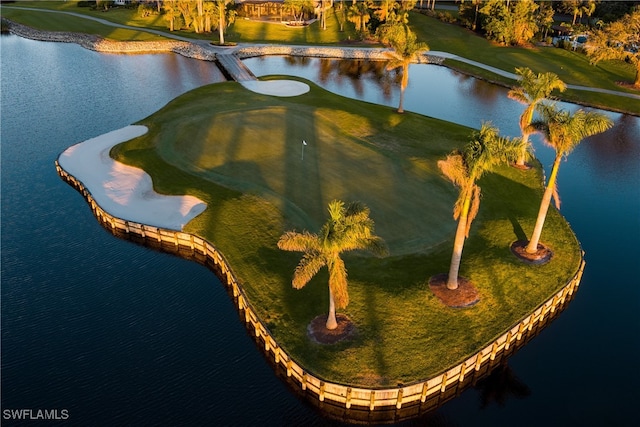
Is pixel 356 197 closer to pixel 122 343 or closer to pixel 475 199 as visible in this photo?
pixel 475 199

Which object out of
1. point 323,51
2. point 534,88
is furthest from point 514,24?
point 534,88

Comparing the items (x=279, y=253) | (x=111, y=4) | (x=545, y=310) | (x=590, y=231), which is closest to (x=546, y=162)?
(x=590, y=231)

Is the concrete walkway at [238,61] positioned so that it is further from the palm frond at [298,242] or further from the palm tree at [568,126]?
the palm frond at [298,242]

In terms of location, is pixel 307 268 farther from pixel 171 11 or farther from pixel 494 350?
pixel 171 11

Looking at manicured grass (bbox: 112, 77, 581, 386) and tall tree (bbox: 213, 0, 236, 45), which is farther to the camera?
tall tree (bbox: 213, 0, 236, 45)

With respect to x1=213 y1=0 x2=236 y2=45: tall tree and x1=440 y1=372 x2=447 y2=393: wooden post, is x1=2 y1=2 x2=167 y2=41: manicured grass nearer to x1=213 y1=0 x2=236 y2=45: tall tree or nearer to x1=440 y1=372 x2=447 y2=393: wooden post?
x1=213 y1=0 x2=236 y2=45: tall tree

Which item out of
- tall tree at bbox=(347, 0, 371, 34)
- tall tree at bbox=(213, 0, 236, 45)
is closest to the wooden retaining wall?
tall tree at bbox=(213, 0, 236, 45)

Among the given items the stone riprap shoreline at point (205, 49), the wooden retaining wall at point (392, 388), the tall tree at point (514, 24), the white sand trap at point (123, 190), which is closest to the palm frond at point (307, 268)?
the wooden retaining wall at point (392, 388)
